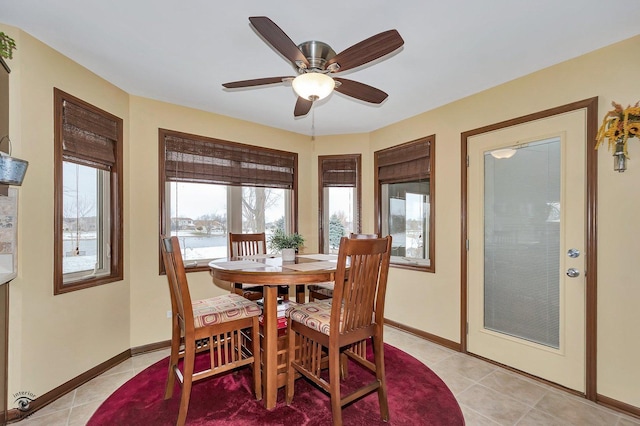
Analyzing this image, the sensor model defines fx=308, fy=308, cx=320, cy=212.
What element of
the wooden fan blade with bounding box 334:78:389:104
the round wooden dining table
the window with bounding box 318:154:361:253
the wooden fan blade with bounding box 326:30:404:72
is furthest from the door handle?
the window with bounding box 318:154:361:253

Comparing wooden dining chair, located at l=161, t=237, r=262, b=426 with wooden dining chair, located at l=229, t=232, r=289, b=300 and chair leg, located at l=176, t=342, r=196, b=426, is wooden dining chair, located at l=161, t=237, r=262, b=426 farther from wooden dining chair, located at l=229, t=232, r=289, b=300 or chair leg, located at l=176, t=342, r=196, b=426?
wooden dining chair, located at l=229, t=232, r=289, b=300

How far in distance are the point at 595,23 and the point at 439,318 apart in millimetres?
2791

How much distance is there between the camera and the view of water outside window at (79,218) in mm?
2602

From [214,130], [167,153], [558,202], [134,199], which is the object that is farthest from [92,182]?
[558,202]

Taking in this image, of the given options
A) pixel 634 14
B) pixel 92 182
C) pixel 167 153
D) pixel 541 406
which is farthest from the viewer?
pixel 167 153

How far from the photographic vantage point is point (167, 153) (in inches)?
131

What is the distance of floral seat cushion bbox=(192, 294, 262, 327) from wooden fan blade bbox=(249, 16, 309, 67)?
1656 millimetres

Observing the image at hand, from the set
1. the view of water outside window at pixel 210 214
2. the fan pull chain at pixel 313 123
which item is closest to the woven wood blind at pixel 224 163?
the view of water outside window at pixel 210 214

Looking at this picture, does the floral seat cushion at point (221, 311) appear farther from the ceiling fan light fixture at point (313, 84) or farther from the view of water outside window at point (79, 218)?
the ceiling fan light fixture at point (313, 84)

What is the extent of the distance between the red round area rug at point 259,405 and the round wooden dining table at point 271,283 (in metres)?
0.18

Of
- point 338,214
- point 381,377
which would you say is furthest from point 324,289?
point 338,214

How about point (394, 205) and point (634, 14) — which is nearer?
point (634, 14)

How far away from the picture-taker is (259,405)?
2.18m

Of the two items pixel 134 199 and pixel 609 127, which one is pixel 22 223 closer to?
pixel 134 199
